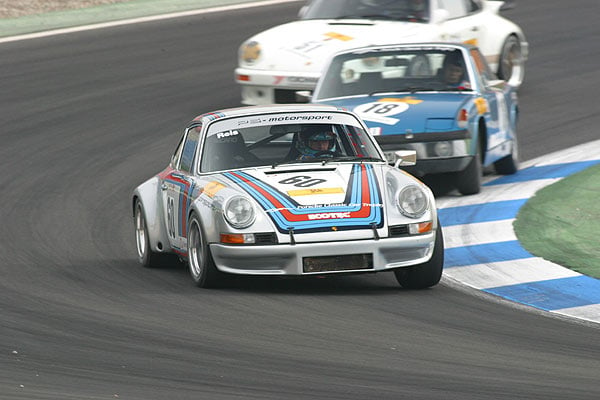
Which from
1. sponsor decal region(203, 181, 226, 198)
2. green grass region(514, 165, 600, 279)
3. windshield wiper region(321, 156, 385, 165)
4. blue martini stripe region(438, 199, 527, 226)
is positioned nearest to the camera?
sponsor decal region(203, 181, 226, 198)

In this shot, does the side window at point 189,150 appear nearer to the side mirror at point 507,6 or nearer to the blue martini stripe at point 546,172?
the blue martini stripe at point 546,172

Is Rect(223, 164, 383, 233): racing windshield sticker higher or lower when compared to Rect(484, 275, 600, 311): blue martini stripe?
higher

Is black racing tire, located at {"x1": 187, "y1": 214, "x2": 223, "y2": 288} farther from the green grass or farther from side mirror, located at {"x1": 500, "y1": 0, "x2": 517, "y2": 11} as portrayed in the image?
side mirror, located at {"x1": 500, "y1": 0, "x2": 517, "y2": 11}

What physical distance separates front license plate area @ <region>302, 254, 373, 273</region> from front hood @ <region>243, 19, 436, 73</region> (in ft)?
20.8

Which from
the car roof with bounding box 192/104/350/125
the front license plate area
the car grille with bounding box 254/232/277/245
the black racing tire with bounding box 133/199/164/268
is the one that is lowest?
the black racing tire with bounding box 133/199/164/268

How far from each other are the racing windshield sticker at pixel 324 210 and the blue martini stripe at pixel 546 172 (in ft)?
15.1

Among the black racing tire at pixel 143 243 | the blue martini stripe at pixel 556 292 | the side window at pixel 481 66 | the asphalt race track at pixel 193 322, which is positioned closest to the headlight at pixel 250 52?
the asphalt race track at pixel 193 322

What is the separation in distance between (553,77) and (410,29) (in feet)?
12.9

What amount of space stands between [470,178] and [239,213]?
13.7ft

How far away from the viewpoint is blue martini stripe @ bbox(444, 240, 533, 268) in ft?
32.0

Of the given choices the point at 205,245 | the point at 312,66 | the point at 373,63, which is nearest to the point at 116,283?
the point at 205,245

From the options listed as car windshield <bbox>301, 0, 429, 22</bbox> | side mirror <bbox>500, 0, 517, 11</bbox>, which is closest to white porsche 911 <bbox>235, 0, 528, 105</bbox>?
car windshield <bbox>301, 0, 429, 22</bbox>

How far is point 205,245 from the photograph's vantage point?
8.64 metres

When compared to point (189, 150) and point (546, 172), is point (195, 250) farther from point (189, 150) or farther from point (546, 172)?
point (546, 172)
